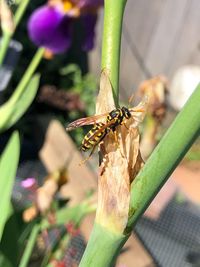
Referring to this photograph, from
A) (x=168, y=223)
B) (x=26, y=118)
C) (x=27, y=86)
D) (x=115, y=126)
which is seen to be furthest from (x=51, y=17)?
(x=26, y=118)

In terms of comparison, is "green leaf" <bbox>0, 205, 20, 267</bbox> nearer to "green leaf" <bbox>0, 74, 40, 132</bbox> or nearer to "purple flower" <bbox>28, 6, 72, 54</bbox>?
"green leaf" <bbox>0, 74, 40, 132</bbox>

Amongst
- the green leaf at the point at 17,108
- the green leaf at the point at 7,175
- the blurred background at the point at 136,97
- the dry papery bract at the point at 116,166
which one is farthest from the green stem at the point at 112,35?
the blurred background at the point at 136,97

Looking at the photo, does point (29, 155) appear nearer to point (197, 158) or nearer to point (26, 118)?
point (26, 118)

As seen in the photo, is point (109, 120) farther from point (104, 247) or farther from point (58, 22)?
point (58, 22)

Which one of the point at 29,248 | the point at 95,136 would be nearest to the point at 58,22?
the point at 29,248

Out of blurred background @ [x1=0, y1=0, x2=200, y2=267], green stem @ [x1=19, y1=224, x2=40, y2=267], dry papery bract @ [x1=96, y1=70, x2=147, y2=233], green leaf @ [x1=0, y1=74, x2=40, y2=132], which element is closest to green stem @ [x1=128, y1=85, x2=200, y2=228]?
dry papery bract @ [x1=96, y1=70, x2=147, y2=233]

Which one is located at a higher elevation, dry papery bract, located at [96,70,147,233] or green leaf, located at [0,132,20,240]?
dry papery bract, located at [96,70,147,233]

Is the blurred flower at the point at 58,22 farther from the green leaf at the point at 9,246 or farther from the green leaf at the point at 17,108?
the green leaf at the point at 9,246
